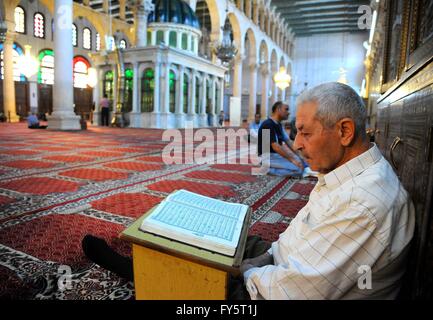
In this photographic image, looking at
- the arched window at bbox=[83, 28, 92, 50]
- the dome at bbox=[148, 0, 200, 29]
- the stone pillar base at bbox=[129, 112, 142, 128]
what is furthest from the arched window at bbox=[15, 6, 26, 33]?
the stone pillar base at bbox=[129, 112, 142, 128]

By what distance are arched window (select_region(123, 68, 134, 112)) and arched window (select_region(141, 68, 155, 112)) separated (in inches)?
22.3

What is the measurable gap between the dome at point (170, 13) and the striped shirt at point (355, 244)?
16031mm

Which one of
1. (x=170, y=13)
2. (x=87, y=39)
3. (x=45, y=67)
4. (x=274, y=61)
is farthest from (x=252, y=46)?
(x=45, y=67)

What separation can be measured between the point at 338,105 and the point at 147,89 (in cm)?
1338

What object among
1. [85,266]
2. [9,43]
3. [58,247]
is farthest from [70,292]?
[9,43]

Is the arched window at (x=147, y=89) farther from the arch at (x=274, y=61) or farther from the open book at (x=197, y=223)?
the arch at (x=274, y=61)

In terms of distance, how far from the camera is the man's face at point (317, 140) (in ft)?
3.12

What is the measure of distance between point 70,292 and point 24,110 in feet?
66.8

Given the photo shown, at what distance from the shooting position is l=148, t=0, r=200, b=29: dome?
1532cm

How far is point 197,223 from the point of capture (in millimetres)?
1049

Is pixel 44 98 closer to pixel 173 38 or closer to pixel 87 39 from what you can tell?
pixel 87 39

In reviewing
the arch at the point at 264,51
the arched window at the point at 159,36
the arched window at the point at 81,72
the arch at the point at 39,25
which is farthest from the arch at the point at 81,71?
the arch at the point at 264,51

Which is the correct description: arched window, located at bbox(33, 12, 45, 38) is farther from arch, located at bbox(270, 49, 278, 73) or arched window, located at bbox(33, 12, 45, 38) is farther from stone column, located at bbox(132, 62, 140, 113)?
arch, located at bbox(270, 49, 278, 73)
